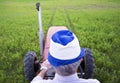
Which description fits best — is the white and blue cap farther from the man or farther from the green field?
the green field

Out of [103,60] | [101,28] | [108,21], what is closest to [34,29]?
[101,28]

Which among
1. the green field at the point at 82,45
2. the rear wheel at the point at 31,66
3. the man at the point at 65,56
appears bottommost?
the green field at the point at 82,45

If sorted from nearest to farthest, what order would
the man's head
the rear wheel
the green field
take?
the man's head < the rear wheel < the green field

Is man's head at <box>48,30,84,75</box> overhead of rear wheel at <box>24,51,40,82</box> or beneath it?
overhead

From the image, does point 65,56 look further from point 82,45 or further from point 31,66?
point 82,45

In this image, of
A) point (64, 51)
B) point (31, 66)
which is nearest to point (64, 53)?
point (64, 51)

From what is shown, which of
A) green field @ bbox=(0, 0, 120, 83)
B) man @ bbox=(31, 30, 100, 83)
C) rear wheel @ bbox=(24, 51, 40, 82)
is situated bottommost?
green field @ bbox=(0, 0, 120, 83)

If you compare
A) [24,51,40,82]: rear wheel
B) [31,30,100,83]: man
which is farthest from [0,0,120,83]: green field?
[31,30,100,83]: man

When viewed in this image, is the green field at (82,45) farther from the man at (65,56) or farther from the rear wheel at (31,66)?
the man at (65,56)

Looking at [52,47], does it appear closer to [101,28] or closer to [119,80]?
[119,80]

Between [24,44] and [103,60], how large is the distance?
219 cm

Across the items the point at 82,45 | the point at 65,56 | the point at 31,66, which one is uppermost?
the point at 65,56

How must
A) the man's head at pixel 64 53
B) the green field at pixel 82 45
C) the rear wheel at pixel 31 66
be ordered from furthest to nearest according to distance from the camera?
the green field at pixel 82 45
the rear wheel at pixel 31 66
the man's head at pixel 64 53

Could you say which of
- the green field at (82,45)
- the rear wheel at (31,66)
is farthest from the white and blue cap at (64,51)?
the green field at (82,45)
